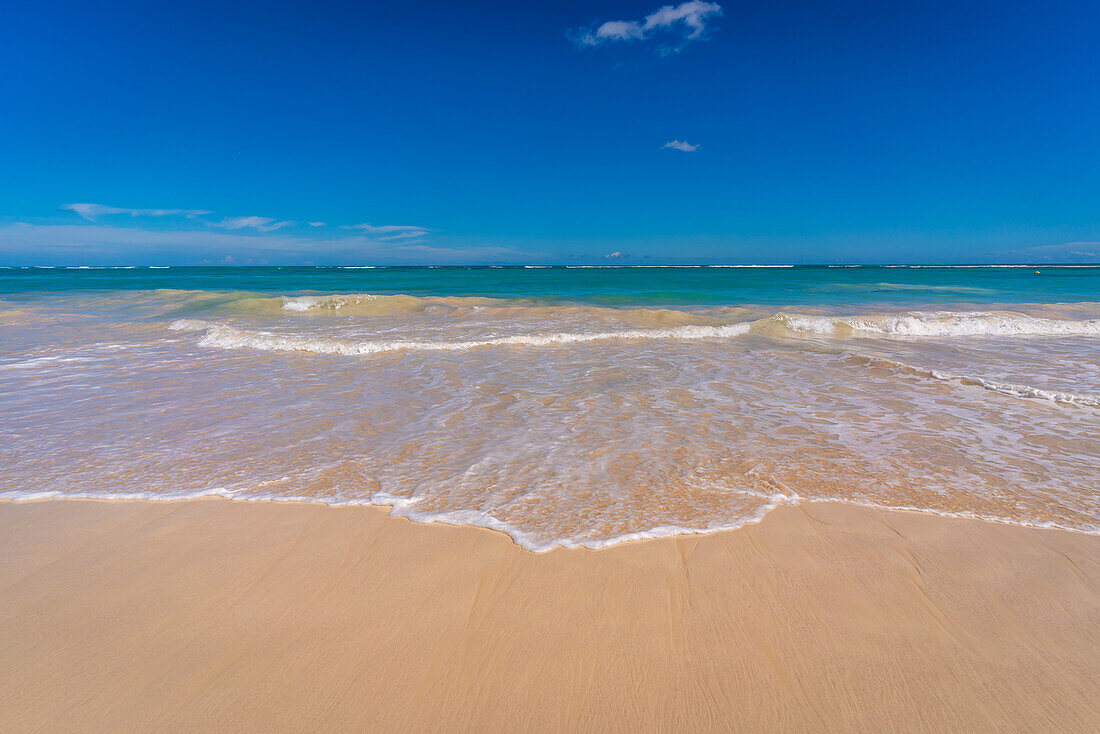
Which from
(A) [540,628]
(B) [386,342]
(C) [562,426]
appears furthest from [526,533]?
(B) [386,342]

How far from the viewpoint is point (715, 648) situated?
2.10 metres

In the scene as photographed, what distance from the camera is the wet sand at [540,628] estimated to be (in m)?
1.83

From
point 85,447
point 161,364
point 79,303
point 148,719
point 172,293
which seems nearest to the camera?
point 148,719

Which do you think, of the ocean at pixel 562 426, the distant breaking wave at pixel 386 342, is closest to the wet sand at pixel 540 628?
the ocean at pixel 562 426

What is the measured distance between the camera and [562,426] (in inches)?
195

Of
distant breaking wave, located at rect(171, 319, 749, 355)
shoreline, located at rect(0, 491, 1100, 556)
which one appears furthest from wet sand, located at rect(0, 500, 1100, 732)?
distant breaking wave, located at rect(171, 319, 749, 355)

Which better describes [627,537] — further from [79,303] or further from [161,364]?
[79,303]

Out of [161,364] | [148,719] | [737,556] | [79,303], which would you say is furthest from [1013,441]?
[79,303]

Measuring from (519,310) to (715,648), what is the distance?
14180 mm

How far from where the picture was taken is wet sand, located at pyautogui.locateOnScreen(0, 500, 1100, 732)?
183cm

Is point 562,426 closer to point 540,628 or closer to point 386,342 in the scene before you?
point 540,628

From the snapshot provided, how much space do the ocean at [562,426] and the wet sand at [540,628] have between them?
1.13 ft

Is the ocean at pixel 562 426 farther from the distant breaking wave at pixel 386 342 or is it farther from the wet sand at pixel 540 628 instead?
the wet sand at pixel 540 628

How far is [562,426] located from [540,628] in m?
2.79
